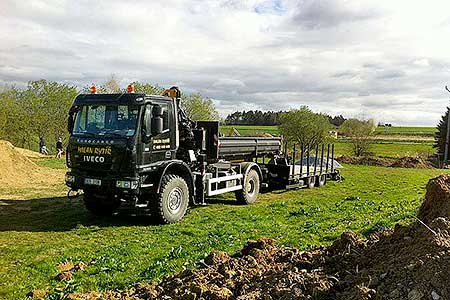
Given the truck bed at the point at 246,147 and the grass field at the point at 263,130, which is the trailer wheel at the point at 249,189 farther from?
the grass field at the point at 263,130

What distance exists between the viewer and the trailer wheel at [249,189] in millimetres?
13828

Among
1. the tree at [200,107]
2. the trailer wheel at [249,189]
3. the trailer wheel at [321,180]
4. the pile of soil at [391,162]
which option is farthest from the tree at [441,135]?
the trailer wheel at [249,189]

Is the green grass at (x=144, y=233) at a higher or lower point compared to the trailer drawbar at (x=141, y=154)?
lower

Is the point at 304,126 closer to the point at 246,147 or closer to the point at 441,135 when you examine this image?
the point at 441,135

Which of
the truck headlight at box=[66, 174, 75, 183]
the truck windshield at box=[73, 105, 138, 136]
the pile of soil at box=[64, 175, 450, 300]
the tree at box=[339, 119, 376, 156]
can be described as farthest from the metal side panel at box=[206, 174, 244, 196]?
the tree at box=[339, 119, 376, 156]

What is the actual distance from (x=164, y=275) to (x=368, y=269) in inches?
125

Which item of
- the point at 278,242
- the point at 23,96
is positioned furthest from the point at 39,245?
the point at 23,96

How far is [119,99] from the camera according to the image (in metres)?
10.1

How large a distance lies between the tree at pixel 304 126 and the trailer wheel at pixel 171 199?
31.1 m

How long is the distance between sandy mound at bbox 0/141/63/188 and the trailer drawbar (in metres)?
8.30

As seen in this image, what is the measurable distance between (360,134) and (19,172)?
34.6 metres

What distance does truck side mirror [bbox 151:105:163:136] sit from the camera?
9.95 m

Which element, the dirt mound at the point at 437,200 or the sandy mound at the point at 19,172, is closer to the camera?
the dirt mound at the point at 437,200

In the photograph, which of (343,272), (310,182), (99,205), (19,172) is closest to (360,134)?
(310,182)
